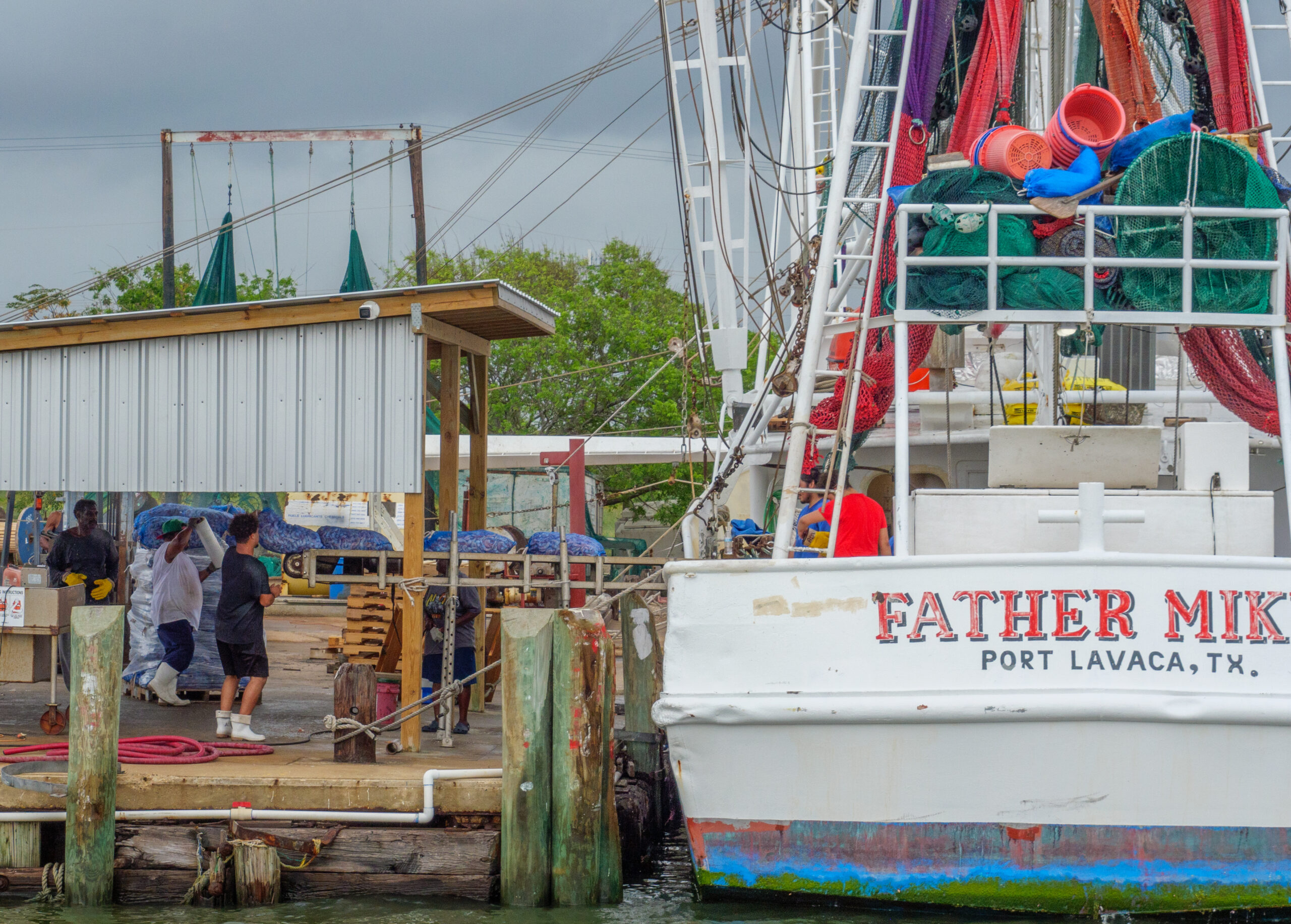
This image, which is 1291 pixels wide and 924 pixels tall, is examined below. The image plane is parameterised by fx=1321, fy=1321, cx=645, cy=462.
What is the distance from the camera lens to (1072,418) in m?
11.0

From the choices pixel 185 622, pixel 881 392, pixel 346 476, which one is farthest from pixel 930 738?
pixel 185 622

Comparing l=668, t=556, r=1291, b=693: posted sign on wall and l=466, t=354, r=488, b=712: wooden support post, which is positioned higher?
l=466, t=354, r=488, b=712: wooden support post

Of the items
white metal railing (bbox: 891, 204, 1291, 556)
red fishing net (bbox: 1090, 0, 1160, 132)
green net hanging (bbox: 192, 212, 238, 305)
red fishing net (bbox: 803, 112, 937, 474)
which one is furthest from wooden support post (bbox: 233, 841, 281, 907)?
green net hanging (bbox: 192, 212, 238, 305)

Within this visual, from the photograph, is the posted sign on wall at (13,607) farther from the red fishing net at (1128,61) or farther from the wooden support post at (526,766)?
the red fishing net at (1128,61)

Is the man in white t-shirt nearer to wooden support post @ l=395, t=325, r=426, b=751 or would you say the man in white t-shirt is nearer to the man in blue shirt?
wooden support post @ l=395, t=325, r=426, b=751

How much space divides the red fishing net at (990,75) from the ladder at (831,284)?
87 centimetres

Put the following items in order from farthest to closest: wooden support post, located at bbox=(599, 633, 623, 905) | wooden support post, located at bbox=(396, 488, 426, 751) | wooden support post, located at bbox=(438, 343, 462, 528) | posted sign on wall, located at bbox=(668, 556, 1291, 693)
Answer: wooden support post, located at bbox=(438, 343, 462, 528)
wooden support post, located at bbox=(396, 488, 426, 751)
wooden support post, located at bbox=(599, 633, 623, 905)
posted sign on wall, located at bbox=(668, 556, 1291, 693)

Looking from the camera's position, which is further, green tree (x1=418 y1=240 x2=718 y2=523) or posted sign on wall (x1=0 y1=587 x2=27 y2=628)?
green tree (x1=418 y1=240 x2=718 y2=523)

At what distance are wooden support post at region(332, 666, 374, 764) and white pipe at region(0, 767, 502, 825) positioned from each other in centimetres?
69

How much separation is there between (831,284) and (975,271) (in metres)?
0.93

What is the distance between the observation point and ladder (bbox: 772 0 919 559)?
725 centimetres

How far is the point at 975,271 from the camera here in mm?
7375

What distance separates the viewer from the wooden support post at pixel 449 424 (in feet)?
32.2

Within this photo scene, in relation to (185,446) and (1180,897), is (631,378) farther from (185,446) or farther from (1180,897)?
Result: (1180,897)
